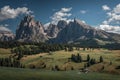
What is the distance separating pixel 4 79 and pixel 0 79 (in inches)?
88.8

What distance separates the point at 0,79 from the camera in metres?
122

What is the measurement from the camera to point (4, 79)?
4877 inches

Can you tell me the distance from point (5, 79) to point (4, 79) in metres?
0.50

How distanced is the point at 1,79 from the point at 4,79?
164 cm

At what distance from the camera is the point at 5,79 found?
124000mm

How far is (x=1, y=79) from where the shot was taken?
123 m

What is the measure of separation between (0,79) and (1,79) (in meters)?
0.63

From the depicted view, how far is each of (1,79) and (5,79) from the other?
2.10m

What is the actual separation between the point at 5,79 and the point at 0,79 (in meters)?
2.71
